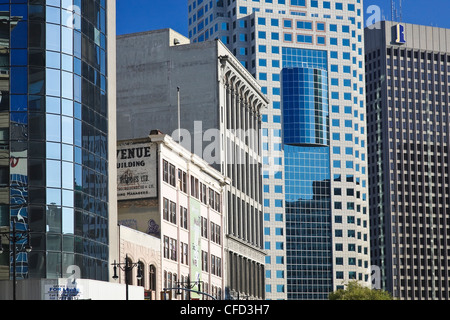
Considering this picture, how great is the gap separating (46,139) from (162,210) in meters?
20.2

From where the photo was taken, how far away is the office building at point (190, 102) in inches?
4518

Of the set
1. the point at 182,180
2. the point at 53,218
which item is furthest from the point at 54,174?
the point at 182,180

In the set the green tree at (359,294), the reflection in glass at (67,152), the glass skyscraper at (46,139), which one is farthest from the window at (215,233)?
the reflection in glass at (67,152)

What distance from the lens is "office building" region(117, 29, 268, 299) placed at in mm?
114750

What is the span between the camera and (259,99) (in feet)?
471

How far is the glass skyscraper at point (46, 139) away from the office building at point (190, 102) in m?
40.2

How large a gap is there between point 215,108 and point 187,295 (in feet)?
105

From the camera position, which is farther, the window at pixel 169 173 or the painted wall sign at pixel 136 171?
the window at pixel 169 173

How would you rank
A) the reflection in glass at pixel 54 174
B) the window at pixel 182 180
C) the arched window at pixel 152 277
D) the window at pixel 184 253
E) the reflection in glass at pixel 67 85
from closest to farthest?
the reflection in glass at pixel 54 174
the reflection in glass at pixel 67 85
the arched window at pixel 152 277
the window at pixel 184 253
the window at pixel 182 180

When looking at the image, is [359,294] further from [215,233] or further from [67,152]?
[67,152]

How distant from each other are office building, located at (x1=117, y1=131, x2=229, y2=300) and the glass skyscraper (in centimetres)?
949

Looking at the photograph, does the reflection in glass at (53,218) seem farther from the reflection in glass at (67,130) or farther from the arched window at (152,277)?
the arched window at (152,277)
